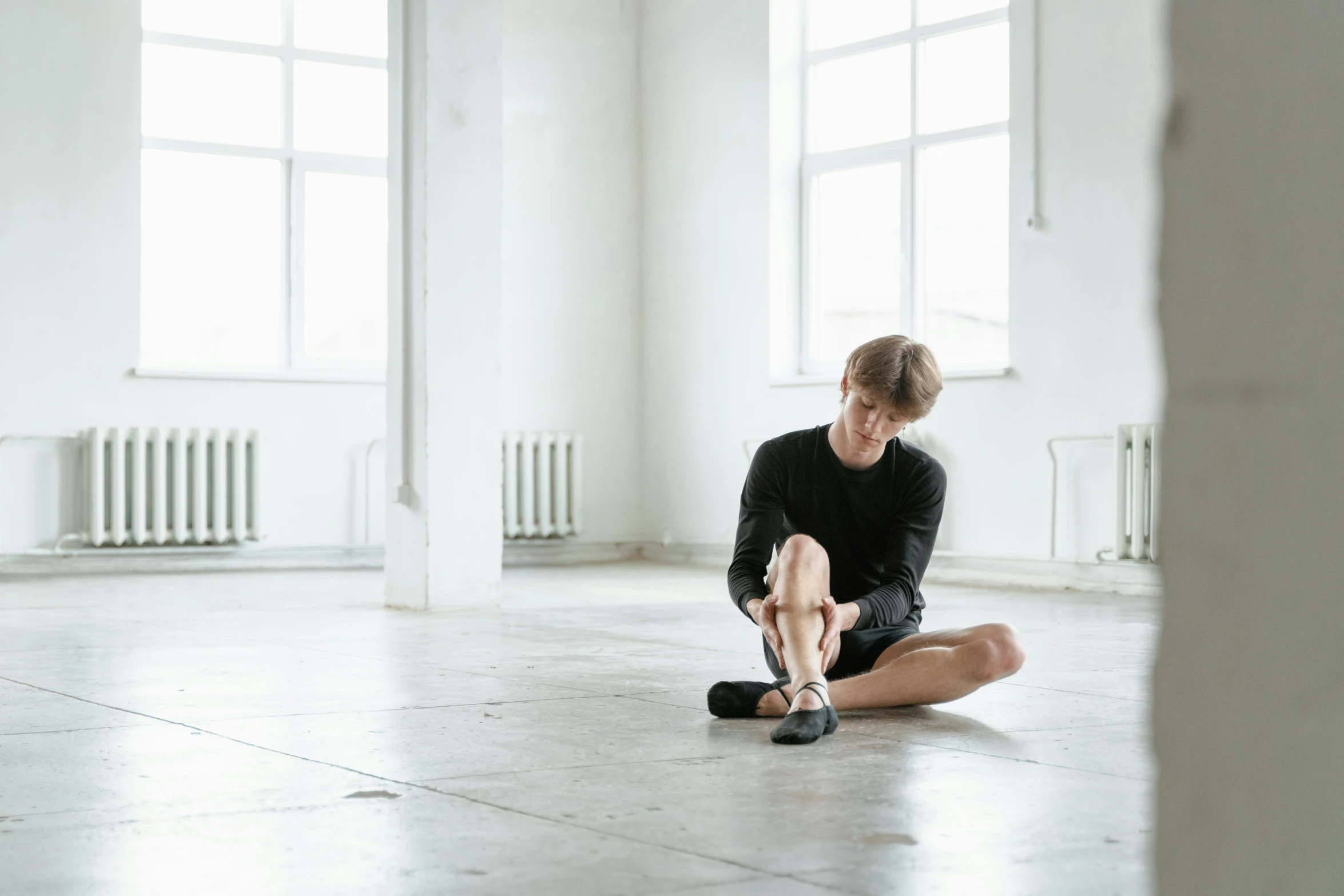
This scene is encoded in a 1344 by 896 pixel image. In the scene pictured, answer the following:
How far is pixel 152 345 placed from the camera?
28.3 feet

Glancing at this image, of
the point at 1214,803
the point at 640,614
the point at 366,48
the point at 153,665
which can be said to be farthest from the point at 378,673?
the point at 366,48

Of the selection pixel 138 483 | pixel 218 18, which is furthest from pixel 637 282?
pixel 138 483

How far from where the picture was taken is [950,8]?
8.33 m

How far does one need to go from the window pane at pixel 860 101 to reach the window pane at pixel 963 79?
0.13 m

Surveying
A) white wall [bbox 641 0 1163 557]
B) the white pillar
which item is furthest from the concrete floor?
white wall [bbox 641 0 1163 557]

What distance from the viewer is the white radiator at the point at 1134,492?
698 cm

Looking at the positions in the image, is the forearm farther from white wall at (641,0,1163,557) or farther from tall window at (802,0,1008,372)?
tall window at (802,0,1008,372)

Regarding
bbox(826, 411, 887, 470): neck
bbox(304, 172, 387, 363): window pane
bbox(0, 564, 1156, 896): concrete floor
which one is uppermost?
bbox(304, 172, 387, 363): window pane

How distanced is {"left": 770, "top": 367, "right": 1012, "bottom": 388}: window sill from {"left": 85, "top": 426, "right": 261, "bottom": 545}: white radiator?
10.2 ft

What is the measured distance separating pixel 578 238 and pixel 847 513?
6.76m

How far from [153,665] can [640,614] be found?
2229 millimetres

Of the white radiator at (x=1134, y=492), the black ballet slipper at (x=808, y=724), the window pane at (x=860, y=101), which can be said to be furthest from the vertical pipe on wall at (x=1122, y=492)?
the black ballet slipper at (x=808, y=724)

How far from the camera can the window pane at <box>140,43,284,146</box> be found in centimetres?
859

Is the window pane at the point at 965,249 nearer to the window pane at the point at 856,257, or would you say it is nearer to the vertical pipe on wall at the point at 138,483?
the window pane at the point at 856,257
